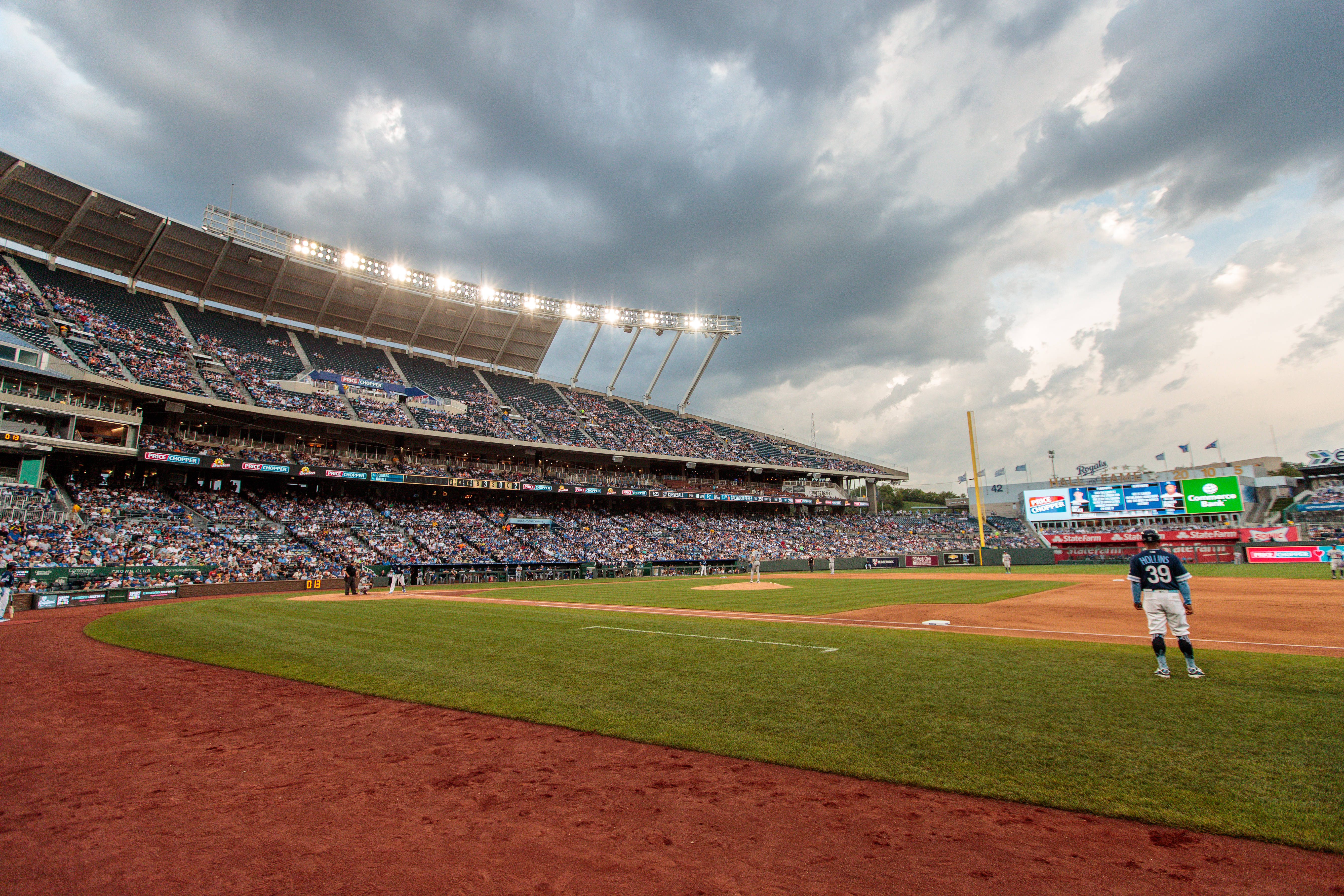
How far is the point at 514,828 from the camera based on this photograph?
14.2 ft

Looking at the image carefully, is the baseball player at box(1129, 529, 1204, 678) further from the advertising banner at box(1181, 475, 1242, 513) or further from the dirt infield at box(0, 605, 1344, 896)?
the advertising banner at box(1181, 475, 1242, 513)

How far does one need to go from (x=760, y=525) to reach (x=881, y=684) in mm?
52590

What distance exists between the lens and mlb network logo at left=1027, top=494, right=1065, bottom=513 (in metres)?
56.2

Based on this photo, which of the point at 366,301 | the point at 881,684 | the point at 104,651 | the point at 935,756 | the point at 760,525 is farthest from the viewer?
the point at 760,525

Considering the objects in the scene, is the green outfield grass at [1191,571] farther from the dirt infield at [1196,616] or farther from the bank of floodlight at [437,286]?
the bank of floodlight at [437,286]

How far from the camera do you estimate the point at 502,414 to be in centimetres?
5234

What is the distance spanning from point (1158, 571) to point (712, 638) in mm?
7233

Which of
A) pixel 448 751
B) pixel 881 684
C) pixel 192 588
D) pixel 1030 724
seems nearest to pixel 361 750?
pixel 448 751

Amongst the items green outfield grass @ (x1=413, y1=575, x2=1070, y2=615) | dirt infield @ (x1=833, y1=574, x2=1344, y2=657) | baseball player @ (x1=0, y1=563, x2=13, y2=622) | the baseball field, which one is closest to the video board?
green outfield grass @ (x1=413, y1=575, x2=1070, y2=615)

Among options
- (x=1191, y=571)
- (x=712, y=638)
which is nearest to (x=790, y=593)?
(x=712, y=638)

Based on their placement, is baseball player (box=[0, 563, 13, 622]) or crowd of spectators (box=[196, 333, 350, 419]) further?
crowd of spectators (box=[196, 333, 350, 419])

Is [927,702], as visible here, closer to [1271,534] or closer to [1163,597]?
[1163,597]

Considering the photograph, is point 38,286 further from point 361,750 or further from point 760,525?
point 760,525

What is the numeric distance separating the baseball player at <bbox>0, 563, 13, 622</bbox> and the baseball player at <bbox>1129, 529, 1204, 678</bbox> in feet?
94.1
